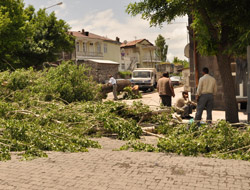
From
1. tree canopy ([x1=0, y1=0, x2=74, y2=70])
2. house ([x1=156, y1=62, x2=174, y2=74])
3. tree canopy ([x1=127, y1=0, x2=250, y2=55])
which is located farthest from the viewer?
house ([x1=156, y1=62, x2=174, y2=74])

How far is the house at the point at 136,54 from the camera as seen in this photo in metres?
67.1

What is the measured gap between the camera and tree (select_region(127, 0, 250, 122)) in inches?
389

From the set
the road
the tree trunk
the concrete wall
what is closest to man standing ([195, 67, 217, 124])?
the tree trunk

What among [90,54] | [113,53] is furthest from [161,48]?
[90,54]

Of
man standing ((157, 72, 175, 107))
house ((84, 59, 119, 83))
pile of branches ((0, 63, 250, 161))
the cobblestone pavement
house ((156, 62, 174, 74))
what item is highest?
house ((156, 62, 174, 74))

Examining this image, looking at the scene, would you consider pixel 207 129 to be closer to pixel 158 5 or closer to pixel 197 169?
pixel 197 169

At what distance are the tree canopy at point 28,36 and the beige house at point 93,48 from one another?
12.9 meters

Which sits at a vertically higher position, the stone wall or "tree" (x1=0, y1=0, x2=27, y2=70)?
"tree" (x1=0, y1=0, x2=27, y2=70)

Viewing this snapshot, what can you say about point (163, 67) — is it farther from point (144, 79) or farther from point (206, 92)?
point (206, 92)

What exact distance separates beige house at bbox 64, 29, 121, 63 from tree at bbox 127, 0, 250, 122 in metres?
40.3

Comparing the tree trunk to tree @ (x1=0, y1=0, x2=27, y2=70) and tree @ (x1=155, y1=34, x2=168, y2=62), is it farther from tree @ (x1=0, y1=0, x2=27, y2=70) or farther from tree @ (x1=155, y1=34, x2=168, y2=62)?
tree @ (x1=155, y1=34, x2=168, y2=62)

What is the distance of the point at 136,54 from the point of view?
238 ft

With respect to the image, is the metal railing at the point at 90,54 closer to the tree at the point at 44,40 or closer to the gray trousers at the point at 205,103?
the tree at the point at 44,40

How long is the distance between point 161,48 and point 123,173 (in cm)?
7938
